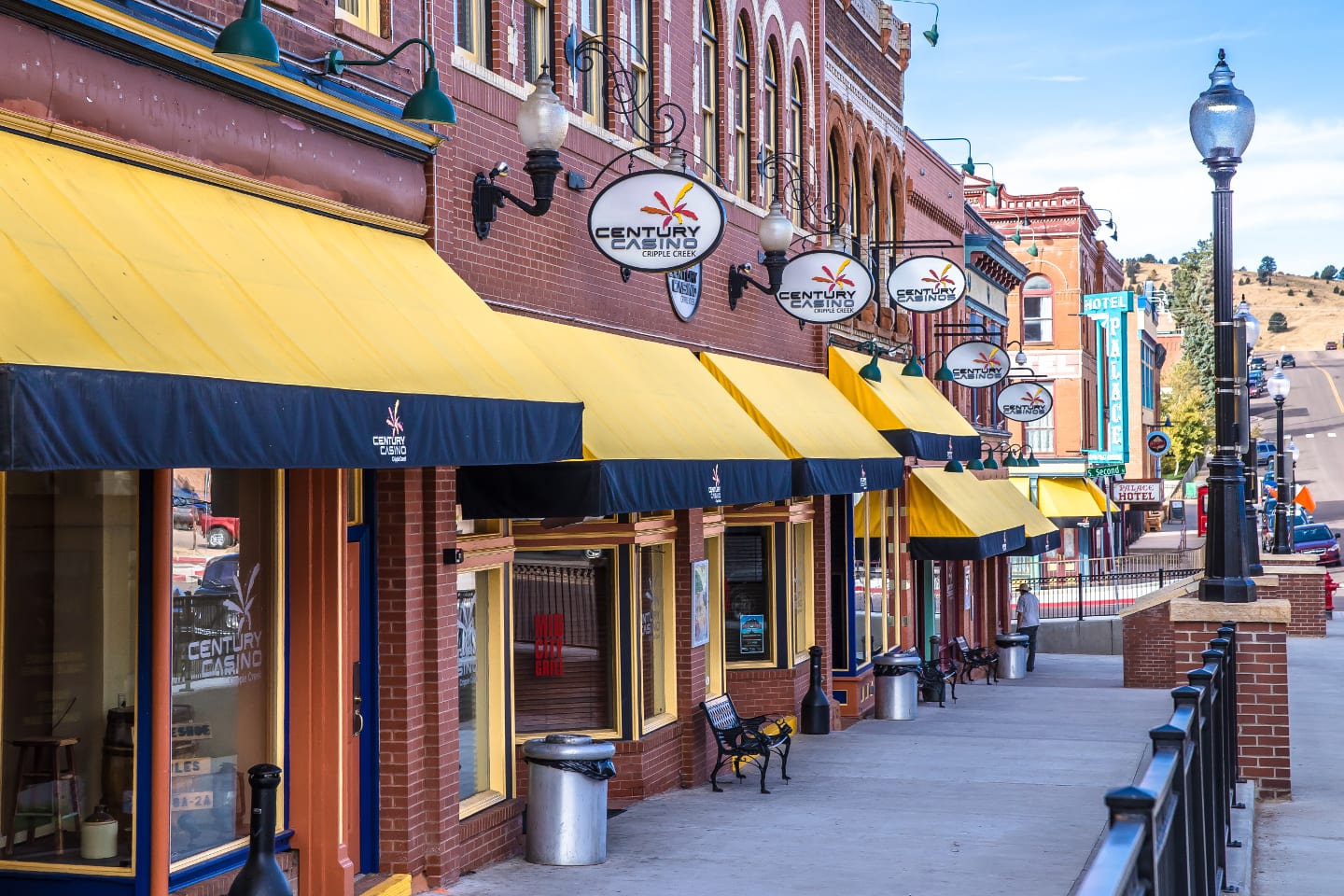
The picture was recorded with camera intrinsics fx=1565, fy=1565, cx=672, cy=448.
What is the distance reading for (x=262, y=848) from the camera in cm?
785

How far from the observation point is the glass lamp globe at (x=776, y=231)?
16.3m

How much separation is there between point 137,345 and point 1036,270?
1979 inches

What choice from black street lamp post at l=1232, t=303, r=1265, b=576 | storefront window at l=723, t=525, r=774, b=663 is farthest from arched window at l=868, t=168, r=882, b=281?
storefront window at l=723, t=525, r=774, b=663

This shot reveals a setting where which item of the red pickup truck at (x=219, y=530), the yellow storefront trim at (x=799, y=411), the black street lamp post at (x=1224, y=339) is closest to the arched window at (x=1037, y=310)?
the yellow storefront trim at (x=799, y=411)

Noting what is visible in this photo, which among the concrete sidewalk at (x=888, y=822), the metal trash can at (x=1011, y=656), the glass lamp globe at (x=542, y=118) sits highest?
the glass lamp globe at (x=542, y=118)

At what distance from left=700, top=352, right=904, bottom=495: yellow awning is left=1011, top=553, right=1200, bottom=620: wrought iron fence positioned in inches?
684

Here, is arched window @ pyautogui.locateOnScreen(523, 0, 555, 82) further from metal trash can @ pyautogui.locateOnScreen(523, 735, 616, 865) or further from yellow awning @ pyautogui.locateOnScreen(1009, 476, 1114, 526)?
yellow awning @ pyautogui.locateOnScreen(1009, 476, 1114, 526)

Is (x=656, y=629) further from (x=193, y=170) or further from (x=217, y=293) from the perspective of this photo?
(x=217, y=293)

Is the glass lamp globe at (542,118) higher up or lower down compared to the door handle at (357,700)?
higher up

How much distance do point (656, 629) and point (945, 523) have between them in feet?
32.8

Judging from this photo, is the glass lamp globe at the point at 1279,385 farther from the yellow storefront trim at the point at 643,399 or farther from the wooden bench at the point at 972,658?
the yellow storefront trim at the point at 643,399

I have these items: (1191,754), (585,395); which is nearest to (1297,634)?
(585,395)

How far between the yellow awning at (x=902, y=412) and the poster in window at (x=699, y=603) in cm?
508

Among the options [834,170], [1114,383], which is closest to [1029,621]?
[834,170]
